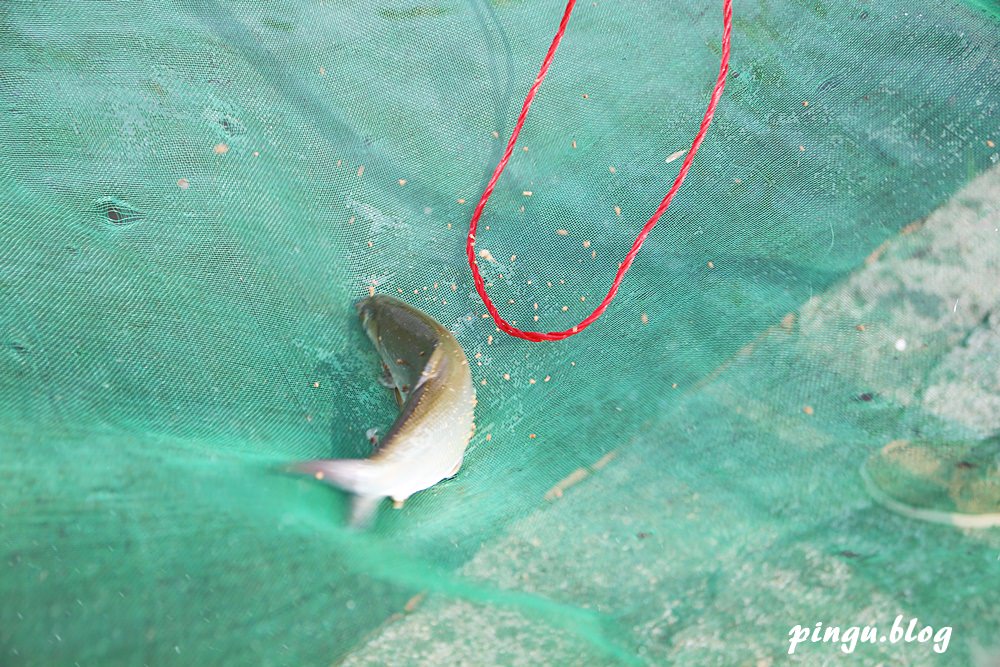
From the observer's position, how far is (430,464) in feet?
6.29

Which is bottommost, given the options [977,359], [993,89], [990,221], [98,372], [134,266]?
[98,372]

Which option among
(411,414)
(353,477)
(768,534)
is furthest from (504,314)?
(768,534)

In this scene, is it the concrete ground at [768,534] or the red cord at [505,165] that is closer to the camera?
the concrete ground at [768,534]

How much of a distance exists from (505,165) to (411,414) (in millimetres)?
880

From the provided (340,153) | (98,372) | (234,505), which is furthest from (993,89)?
(98,372)

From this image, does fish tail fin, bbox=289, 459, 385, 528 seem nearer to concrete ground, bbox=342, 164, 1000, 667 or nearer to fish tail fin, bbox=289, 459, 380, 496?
fish tail fin, bbox=289, 459, 380, 496

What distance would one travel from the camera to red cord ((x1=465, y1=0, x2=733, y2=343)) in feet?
6.84

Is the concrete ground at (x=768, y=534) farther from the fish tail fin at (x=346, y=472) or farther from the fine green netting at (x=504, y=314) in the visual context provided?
the fish tail fin at (x=346, y=472)

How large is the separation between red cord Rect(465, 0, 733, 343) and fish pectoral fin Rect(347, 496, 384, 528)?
25.0 inches

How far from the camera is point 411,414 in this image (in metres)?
1.94

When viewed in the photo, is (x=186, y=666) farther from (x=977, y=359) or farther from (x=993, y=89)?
(x=993, y=89)

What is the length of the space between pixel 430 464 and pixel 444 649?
0.50m

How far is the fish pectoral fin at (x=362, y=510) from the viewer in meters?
1.83

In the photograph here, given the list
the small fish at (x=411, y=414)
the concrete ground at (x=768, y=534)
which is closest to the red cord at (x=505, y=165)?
the small fish at (x=411, y=414)
